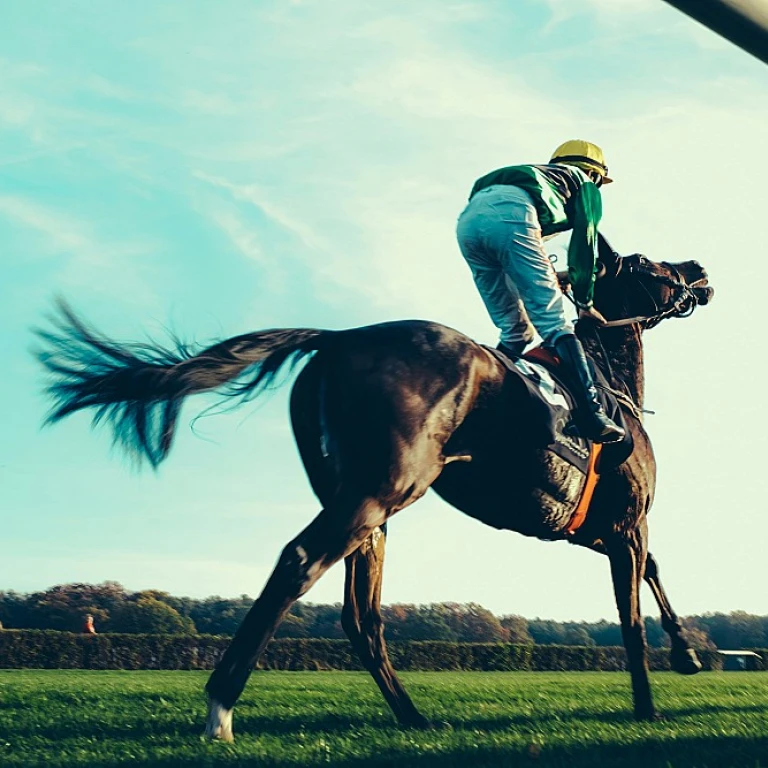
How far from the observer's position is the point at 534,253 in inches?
239

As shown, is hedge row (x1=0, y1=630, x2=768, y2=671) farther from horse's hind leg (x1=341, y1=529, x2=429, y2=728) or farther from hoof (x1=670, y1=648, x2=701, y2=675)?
horse's hind leg (x1=341, y1=529, x2=429, y2=728)

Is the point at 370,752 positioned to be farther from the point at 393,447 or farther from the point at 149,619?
the point at 149,619

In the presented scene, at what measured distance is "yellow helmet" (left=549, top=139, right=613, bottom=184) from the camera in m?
6.83

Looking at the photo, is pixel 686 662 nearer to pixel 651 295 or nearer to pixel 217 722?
pixel 651 295

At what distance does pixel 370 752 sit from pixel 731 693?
16.6 ft

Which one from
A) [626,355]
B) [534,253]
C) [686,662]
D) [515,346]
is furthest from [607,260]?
[686,662]

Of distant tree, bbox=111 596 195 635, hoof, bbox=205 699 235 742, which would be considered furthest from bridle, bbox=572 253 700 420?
distant tree, bbox=111 596 195 635

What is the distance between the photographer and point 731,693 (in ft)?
28.0

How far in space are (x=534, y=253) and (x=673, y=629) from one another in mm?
2902

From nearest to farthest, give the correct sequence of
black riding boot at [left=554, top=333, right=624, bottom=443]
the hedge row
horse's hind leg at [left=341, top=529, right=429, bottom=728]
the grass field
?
the grass field < horse's hind leg at [left=341, top=529, right=429, bottom=728] < black riding boot at [left=554, top=333, right=624, bottom=443] < the hedge row

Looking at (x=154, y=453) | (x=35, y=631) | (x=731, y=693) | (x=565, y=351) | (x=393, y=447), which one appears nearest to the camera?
(x=393, y=447)

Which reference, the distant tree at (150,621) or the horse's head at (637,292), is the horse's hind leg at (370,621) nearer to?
the horse's head at (637,292)

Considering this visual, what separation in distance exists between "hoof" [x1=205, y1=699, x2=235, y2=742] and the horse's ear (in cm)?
411

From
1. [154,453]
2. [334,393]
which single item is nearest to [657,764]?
[334,393]
